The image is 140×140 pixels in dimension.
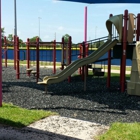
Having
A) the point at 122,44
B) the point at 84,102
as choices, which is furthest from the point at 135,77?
the point at 84,102

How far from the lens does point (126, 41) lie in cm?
833

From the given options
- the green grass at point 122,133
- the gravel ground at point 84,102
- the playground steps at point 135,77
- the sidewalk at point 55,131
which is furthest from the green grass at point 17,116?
the playground steps at point 135,77

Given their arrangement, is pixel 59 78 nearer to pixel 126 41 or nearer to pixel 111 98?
pixel 111 98

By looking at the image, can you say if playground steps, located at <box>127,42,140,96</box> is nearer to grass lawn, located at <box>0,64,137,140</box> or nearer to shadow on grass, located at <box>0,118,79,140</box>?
grass lawn, located at <box>0,64,137,140</box>

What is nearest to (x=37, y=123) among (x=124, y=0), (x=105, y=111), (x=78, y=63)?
(x=105, y=111)

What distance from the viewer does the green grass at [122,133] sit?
12.0 ft

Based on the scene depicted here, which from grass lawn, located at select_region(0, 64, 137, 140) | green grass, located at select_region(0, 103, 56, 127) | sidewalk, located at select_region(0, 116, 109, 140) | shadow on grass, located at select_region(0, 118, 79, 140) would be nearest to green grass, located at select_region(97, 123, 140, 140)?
grass lawn, located at select_region(0, 64, 137, 140)

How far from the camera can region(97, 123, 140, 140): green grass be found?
3.67 m

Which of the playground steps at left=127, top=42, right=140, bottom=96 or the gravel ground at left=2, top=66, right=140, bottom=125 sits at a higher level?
the playground steps at left=127, top=42, right=140, bottom=96

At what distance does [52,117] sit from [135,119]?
183cm

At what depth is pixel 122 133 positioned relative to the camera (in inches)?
152

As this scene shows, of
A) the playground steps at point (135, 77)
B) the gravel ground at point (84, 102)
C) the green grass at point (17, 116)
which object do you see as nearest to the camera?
the green grass at point (17, 116)

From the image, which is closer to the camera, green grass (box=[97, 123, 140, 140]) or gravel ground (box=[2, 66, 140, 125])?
green grass (box=[97, 123, 140, 140])

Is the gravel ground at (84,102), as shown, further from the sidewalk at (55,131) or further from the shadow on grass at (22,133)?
the shadow on grass at (22,133)
